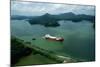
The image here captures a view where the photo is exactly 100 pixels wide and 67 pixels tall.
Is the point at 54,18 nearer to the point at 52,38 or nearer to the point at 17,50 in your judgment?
the point at 52,38

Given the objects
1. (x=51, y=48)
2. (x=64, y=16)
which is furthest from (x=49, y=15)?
(x=51, y=48)

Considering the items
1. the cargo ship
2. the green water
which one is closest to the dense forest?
the green water

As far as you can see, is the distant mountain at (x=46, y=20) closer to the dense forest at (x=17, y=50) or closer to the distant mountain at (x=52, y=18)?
the distant mountain at (x=52, y=18)

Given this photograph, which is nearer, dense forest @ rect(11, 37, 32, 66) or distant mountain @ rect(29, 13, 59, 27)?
dense forest @ rect(11, 37, 32, 66)

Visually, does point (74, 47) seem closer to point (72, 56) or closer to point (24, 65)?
point (72, 56)

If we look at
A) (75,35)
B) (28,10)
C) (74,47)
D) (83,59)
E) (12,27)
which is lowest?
(83,59)

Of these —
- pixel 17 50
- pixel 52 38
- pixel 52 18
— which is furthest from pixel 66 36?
pixel 17 50

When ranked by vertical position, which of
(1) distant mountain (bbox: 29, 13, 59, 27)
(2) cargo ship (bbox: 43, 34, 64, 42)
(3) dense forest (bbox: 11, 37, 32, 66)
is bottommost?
(3) dense forest (bbox: 11, 37, 32, 66)

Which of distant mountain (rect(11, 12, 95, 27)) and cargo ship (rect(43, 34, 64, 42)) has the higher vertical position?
distant mountain (rect(11, 12, 95, 27))

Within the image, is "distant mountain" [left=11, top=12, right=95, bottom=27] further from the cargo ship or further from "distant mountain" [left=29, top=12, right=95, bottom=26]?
the cargo ship
